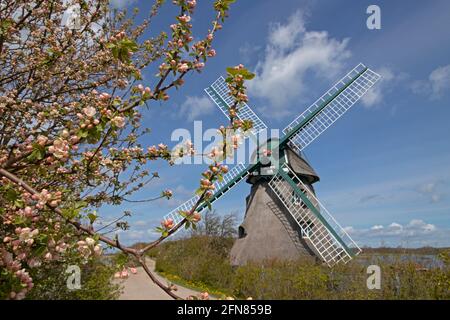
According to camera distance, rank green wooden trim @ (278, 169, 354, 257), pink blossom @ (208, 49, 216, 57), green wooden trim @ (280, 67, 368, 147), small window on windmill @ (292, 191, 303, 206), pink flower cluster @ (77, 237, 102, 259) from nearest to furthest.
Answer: pink flower cluster @ (77, 237, 102, 259), pink blossom @ (208, 49, 216, 57), green wooden trim @ (278, 169, 354, 257), small window on windmill @ (292, 191, 303, 206), green wooden trim @ (280, 67, 368, 147)

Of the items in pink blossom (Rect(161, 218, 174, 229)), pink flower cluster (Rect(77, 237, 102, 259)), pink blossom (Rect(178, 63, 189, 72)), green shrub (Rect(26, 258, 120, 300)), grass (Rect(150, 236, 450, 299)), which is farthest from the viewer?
grass (Rect(150, 236, 450, 299))

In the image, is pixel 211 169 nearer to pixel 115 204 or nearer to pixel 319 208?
pixel 115 204

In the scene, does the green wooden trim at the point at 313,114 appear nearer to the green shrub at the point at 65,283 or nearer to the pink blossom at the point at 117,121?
the green shrub at the point at 65,283

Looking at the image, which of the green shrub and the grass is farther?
the grass

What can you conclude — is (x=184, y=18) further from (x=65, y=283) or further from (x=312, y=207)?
(x=312, y=207)

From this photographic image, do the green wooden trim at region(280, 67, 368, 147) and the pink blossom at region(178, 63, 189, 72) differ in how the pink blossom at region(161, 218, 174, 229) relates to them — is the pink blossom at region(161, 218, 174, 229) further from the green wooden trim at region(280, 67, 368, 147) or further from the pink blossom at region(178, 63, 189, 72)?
the green wooden trim at region(280, 67, 368, 147)

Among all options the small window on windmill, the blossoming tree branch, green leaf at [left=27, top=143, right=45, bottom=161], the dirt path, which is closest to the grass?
the dirt path

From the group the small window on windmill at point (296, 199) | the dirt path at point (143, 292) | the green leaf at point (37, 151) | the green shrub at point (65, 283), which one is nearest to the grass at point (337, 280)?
the dirt path at point (143, 292)

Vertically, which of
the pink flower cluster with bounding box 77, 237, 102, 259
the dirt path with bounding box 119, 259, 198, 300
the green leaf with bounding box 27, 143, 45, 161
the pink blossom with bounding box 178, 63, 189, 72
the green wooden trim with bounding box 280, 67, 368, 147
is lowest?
the dirt path with bounding box 119, 259, 198, 300

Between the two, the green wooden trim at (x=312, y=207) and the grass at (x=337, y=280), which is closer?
the grass at (x=337, y=280)

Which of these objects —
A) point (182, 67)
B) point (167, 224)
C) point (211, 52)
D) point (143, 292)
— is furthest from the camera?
point (143, 292)

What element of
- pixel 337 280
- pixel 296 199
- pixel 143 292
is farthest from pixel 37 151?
pixel 296 199

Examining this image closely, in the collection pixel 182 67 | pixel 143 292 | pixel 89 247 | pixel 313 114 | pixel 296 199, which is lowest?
pixel 143 292
